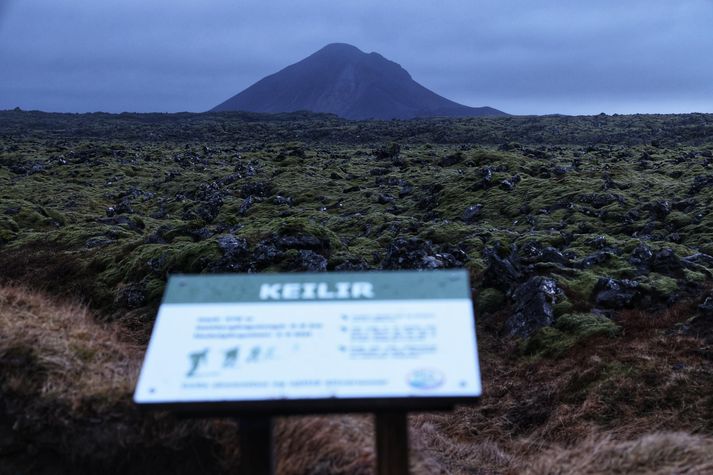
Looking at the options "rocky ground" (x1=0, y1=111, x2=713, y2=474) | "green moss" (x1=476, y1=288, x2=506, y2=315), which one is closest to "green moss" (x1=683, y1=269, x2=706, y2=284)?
"rocky ground" (x1=0, y1=111, x2=713, y2=474)

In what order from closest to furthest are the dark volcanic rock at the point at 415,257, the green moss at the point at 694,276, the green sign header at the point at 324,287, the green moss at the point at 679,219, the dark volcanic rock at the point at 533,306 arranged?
1. the green sign header at the point at 324,287
2. the dark volcanic rock at the point at 533,306
3. the green moss at the point at 694,276
4. the dark volcanic rock at the point at 415,257
5. the green moss at the point at 679,219

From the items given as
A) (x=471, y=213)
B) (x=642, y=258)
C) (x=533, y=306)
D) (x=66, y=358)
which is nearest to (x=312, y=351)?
(x=66, y=358)

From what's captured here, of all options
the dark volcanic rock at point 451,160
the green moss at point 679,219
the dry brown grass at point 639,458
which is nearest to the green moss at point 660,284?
the green moss at point 679,219

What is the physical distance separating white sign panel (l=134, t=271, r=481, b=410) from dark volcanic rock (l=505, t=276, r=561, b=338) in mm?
8087

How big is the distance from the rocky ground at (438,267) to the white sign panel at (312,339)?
1788 mm

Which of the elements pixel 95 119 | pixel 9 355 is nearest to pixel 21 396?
pixel 9 355

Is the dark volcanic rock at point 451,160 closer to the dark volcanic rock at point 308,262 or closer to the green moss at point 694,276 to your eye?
the dark volcanic rock at point 308,262

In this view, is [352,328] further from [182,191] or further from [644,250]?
[182,191]

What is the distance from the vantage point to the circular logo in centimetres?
536

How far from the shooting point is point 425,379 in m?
5.40

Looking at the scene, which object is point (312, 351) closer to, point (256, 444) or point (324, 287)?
point (324, 287)

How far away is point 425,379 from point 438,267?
10.5 meters

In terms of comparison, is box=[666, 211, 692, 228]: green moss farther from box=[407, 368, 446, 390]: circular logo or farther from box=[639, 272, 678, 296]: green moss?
box=[407, 368, 446, 390]: circular logo

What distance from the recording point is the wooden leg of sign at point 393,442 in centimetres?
570
